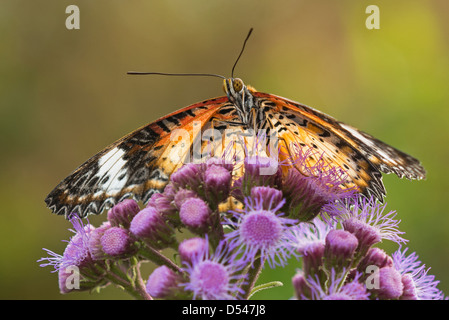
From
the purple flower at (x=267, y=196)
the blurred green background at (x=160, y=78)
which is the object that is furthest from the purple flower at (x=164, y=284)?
the blurred green background at (x=160, y=78)

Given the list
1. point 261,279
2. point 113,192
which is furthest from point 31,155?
point 113,192

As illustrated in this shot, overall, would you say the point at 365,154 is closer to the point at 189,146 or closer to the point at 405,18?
the point at 189,146

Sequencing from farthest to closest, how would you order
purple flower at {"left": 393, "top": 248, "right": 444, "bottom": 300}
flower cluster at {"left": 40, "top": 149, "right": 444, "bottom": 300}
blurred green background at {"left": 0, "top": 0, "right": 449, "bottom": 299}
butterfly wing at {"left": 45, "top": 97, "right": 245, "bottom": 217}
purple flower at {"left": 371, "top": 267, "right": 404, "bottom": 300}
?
blurred green background at {"left": 0, "top": 0, "right": 449, "bottom": 299} < butterfly wing at {"left": 45, "top": 97, "right": 245, "bottom": 217} < purple flower at {"left": 393, "top": 248, "right": 444, "bottom": 300} < purple flower at {"left": 371, "top": 267, "right": 404, "bottom": 300} < flower cluster at {"left": 40, "top": 149, "right": 444, "bottom": 300}

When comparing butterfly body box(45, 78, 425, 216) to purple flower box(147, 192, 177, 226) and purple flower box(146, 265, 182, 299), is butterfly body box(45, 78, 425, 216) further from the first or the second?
purple flower box(146, 265, 182, 299)

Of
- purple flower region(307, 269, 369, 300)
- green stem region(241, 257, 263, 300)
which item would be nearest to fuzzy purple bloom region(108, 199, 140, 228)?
green stem region(241, 257, 263, 300)

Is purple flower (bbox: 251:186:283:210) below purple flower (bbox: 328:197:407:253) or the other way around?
the other way around

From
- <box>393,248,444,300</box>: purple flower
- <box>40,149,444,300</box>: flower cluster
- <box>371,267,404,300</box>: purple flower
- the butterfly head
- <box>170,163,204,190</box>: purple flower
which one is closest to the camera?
<box>40,149,444,300</box>: flower cluster
